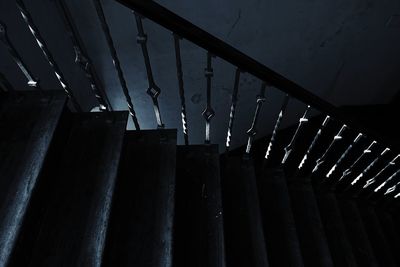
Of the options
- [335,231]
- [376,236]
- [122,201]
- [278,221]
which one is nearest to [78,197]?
[122,201]

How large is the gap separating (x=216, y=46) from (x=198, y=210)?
879 millimetres

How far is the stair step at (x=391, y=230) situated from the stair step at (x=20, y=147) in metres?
3.06

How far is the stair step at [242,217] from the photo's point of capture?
1.80 metres

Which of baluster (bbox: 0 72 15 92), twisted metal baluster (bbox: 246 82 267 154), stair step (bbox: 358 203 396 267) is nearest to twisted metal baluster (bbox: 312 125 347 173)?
twisted metal baluster (bbox: 246 82 267 154)

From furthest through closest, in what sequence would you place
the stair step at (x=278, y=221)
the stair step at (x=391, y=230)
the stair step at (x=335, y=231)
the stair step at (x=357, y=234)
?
the stair step at (x=391, y=230) < the stair step at (x=357, y=234) < the stair step at (x=335, y=231) < the stair step at (x=278, y=221)

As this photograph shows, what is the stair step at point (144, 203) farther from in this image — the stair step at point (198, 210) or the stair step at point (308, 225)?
the stair step at point (308, 225)

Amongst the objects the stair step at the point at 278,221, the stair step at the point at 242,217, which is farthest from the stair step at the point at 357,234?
the stair step at the point at 242,217

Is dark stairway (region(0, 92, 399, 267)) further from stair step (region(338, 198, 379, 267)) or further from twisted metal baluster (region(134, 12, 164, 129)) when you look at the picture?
stair step (region(338, 198, 379, 267))

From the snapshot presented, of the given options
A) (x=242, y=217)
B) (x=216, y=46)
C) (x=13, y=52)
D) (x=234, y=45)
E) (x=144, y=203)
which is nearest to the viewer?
(x=216, y=46)

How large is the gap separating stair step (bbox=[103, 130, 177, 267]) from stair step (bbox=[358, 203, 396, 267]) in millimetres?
2159

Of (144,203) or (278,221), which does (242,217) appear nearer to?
(278,221)

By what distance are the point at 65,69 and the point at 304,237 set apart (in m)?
2.30

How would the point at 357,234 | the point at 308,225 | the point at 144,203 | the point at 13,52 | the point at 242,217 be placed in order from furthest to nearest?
the point at 357,234
the point at 308,225
the point at 242,217
the point at 144,203
the point at 13,52

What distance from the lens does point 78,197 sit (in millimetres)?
1441
